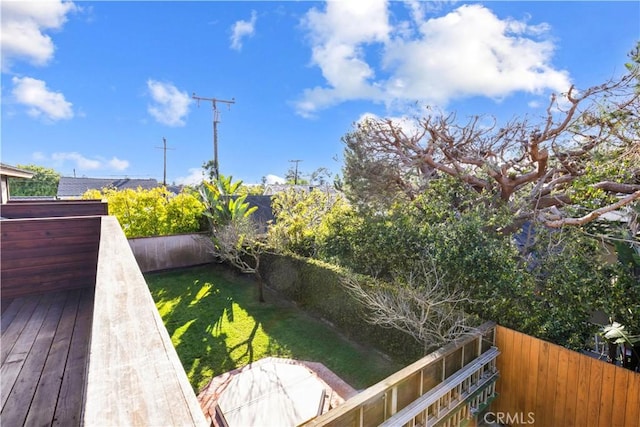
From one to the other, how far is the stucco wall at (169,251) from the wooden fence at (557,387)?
391 inches

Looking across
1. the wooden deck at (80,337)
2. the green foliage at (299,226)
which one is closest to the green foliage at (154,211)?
the green foliage at (299,226)

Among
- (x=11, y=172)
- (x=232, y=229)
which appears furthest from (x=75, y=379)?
(x=11, y=172)

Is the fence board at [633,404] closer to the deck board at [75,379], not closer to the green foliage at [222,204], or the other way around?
the deck board at [75,379]

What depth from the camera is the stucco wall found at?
1013 cm

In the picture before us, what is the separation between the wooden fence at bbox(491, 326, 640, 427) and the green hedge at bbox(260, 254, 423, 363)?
4.41 ft

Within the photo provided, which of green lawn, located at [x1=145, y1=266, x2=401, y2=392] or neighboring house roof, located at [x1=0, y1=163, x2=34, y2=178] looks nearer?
green lawn, located at [x1=145, y1=266, x2=401, y2=392]

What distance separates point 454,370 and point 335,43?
8.47 meters

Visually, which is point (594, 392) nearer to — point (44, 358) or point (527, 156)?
point (527, 156)

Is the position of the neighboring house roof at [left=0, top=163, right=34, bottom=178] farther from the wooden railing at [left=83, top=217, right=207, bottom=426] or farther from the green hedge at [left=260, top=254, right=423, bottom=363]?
the wooden railing at [left=83, top=217, right=207, bottom=426]

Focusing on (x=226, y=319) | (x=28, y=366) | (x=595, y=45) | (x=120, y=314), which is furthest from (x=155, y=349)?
(x=595, y=45)

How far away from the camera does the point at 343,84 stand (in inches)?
452

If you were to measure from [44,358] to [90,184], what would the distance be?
35826 mm

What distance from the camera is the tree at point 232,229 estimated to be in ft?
27.2

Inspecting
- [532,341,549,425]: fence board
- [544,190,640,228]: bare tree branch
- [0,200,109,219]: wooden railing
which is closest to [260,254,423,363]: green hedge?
[532,341,549,425]: fence board
